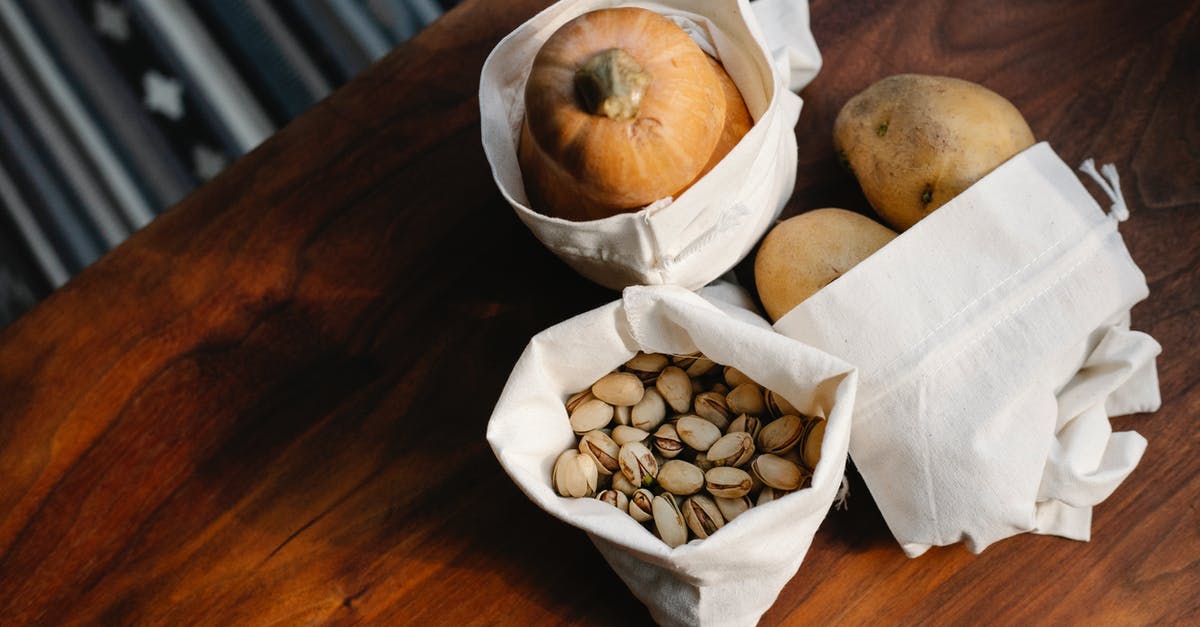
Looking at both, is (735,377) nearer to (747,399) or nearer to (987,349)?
(747,399)

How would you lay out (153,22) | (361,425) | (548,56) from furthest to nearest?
(153,22) < (361,425) < (548,56)

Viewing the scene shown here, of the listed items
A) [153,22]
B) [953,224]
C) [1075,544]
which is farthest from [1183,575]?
[153,22]

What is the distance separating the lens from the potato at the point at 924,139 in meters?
0.50

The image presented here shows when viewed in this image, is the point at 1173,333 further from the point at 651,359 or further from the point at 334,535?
the point at 334,535

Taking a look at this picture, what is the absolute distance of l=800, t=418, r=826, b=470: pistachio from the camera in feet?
1.52

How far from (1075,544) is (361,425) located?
1.36ft

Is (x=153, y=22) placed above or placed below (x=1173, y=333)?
above

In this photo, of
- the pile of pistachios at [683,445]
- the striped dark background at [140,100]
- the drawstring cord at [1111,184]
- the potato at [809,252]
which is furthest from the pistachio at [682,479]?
the striped dark background at [140,100]

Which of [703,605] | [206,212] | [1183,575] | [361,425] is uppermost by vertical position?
[206,212]

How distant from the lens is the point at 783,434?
48cm

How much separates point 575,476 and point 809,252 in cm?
17

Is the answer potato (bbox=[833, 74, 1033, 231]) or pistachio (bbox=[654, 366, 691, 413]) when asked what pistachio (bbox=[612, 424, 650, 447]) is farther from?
potato (bbox=[833, 74, 1033, 231])

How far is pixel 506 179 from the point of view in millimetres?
492

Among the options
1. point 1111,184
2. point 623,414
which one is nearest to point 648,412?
point 623,414
